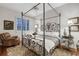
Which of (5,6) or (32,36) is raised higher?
(5,6)

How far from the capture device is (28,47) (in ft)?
8.11

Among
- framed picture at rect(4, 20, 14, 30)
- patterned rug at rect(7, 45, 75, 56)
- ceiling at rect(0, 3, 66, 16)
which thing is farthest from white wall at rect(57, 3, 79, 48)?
framed picture at rect(4, 20, 14, 30)

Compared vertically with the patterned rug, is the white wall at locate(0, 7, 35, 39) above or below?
above

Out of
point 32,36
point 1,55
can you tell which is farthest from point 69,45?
point 1,55

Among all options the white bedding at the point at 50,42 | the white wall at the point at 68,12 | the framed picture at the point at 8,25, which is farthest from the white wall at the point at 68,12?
the framed picture at the point at 8,25

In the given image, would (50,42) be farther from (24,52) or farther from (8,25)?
(8,25)

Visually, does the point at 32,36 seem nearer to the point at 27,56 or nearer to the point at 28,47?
the point at 28,47

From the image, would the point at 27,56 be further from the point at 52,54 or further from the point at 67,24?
the point at 67,24

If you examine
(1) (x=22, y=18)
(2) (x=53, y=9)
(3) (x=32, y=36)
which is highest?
(2) (x=53, y=9)

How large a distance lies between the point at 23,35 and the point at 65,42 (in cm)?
79

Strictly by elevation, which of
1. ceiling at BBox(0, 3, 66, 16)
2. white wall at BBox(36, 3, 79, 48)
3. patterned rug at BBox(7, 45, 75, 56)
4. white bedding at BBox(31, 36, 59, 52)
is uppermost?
ceiling at BBox(0, 3, 66, 16)

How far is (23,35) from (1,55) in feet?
1.87

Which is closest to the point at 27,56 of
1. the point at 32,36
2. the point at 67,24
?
the point at 32,36

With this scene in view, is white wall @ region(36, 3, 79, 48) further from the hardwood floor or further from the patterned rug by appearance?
the hardwood floor
